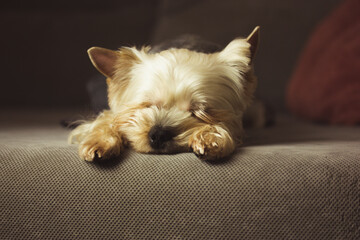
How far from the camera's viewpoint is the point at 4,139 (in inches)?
49.9

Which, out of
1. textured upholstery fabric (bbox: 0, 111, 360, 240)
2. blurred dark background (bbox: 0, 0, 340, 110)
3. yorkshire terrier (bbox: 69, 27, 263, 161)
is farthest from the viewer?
blurred dark background (bbox: 0, 0, 340, 110)

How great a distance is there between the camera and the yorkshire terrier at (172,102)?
113 cm

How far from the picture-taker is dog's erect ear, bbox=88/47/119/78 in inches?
52.8

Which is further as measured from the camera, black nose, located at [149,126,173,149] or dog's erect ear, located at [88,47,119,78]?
dog's erect ear, located at [88,47,119,78]

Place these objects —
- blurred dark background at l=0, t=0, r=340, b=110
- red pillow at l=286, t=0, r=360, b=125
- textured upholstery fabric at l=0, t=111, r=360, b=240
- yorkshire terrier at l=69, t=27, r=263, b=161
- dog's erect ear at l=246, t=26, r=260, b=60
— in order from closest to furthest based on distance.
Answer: textured upholstery fabric at l=0, t=111, r=360, b=240
yorkshire terrier at l=69, t=27, r=263, b=161
dog's erect ear at l=246, t=26, r=260, b=60
red pillow at l=286, t=0, r=360, b=125
blurred dark background at l=0, t=0, r=340, b=110

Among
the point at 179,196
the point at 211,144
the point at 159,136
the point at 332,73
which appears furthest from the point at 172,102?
the point at 332,73

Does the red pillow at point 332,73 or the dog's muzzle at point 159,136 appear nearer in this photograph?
the dog's muzzle at point 159,136

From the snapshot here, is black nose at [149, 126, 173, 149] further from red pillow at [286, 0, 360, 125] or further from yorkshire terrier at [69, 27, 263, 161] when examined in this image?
red pillow at [286, 0, 360, 125]

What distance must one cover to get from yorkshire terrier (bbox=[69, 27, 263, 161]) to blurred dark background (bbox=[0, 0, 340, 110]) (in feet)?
3.21

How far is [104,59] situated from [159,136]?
40cm

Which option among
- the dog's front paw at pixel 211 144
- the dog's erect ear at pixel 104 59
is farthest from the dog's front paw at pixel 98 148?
the dog's erect ear at pixel 104 59

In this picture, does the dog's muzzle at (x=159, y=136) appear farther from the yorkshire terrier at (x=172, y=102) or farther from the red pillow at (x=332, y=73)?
the red pillow at (x=332, y=73)

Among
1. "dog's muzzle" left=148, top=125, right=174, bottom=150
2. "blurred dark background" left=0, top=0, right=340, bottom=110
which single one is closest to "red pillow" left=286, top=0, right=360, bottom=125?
"blurred dark background" left=0, top=0, right=340, bottom=110

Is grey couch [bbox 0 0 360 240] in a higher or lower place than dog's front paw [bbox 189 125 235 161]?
lower
